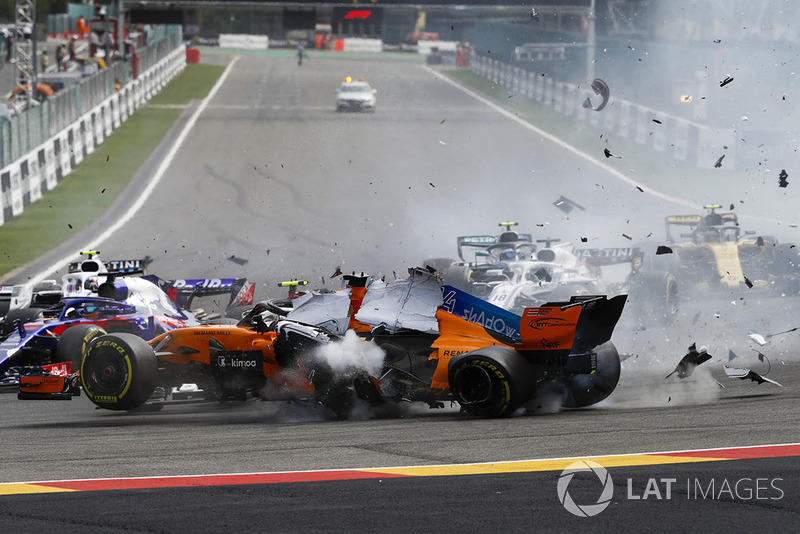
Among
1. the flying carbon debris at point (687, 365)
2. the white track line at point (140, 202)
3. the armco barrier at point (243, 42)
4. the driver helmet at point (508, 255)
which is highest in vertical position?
the armco barrier at point (243, 42)

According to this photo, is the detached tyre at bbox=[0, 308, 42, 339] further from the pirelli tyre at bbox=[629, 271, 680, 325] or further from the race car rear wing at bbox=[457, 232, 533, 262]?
the pirelli tyre at bbox=[629, 271, 680, 325]

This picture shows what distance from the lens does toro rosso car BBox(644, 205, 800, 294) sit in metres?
19.1

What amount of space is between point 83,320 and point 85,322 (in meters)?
0.04

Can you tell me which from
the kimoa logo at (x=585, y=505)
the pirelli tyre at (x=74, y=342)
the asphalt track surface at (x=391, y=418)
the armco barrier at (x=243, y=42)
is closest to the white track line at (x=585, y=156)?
the asphalt track surface at (x=391, y=418)

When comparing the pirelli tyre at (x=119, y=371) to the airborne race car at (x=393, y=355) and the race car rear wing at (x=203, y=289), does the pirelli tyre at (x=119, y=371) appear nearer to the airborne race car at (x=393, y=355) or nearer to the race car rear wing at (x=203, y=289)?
the airborne race car at (x=393, y=355)

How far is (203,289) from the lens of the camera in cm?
1812

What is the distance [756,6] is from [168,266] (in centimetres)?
1473

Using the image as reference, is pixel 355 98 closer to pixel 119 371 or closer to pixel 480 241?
pixel 480 241

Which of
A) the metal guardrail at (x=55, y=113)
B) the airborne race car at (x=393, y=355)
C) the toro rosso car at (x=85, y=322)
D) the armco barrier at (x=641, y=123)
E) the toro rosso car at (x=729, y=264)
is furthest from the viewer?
the armco barrier at (x=641, y=123)

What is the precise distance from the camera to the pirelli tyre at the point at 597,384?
1142 cm

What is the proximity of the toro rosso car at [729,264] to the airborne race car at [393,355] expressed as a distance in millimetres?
7887

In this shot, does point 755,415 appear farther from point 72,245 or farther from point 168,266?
point 72,245

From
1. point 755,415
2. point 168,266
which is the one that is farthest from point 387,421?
point 168,266

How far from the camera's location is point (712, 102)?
40844 mm
